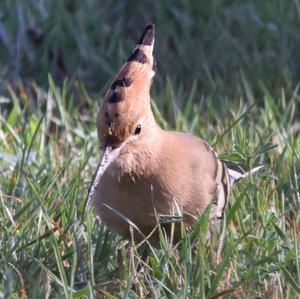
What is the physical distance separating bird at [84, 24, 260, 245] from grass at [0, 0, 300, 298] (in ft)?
0.31

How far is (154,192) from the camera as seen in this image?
11.0 ft

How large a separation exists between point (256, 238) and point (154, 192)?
1.18 feet

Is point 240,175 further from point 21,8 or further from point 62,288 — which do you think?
point 21,8

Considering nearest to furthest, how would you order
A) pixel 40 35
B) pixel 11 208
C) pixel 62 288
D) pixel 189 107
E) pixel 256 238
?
pixel 62 288
pixel 256 238
pixel 11 208
pixel 189 107
pixel 40 35

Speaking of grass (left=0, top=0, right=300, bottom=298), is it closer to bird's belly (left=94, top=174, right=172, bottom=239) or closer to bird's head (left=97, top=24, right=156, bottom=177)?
bird's belly (left=94, top=174, right=172, bottom=239)

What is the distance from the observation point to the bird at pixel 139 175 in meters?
3.28

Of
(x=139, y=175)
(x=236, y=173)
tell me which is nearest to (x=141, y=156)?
(x=139, y=175)

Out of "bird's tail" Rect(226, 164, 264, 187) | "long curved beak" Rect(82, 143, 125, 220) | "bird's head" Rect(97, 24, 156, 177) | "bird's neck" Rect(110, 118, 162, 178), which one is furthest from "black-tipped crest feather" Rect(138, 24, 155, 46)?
"bird's tail" Rect(226, 164, 264, 187)

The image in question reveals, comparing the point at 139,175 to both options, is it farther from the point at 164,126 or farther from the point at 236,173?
the point at 164,126

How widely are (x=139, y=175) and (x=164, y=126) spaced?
1.12m

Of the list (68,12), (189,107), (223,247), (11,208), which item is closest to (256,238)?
(223,247)

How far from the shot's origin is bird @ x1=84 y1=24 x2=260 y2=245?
10.7 feet

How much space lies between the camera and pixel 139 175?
3.35 meters

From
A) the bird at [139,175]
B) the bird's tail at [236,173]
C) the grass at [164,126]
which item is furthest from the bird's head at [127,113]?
the bird's tail at [236,173]
